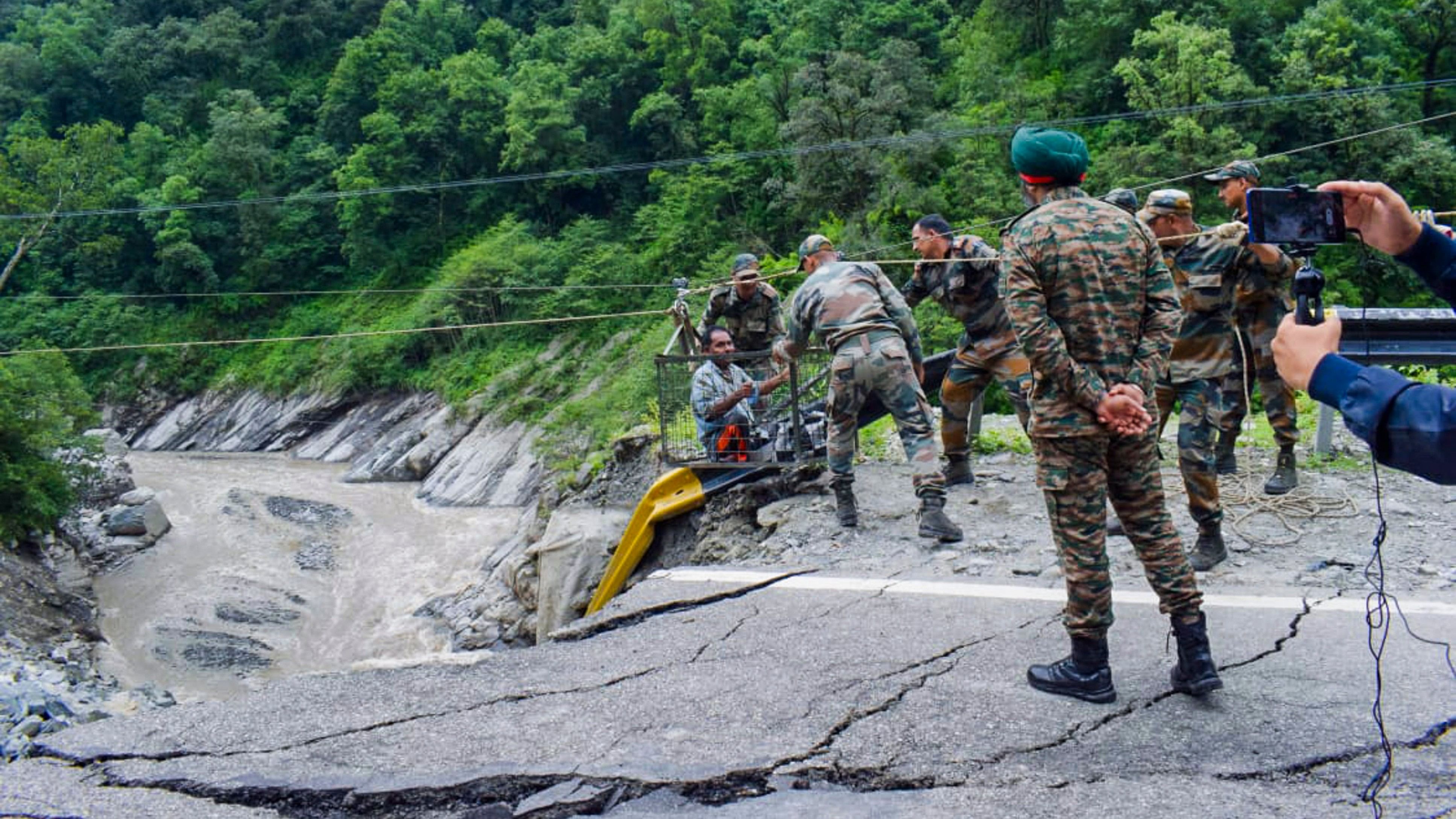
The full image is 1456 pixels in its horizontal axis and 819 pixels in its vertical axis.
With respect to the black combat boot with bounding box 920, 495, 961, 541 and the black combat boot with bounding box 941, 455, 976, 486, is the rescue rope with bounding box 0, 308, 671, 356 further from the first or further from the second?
the black combat boot with bounding box 920, 495, 961, 541

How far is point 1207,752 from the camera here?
12.1 ft

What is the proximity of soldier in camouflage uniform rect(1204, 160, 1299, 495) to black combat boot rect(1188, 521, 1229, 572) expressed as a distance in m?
1.46

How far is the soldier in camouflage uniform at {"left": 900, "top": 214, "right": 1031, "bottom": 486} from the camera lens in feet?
23.9

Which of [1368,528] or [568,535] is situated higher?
[1368,528]

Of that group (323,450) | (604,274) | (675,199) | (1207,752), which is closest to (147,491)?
(323,450)

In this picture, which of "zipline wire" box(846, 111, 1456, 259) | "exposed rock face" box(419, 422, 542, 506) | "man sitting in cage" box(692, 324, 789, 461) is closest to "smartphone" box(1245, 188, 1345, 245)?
"zipline wire" box(846, 111, 1456, 259)

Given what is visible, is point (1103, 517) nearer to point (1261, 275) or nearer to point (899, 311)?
point (899, 311)

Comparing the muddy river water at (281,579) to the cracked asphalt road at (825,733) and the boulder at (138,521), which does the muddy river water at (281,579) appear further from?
the cracked asphalt road at (825,733)

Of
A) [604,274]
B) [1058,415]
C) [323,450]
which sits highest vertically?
[1058,415]

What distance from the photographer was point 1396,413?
89.9 inches

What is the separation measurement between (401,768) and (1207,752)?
9.47ft

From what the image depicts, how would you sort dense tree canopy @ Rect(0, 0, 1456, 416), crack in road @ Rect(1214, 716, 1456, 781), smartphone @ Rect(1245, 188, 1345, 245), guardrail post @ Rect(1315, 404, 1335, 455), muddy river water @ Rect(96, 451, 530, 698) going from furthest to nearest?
1. dense tree canopy @ Rect(0, 0, 1456, 416)
2. muddy river water @ Rect(96, 451, 530, 698)
3. guardrail post @ Rect(1315, 404, 1335, 455)
4. crack in road @ Rect(1214, 716, 1456, 781)
5. smartphone @ Rect(1245, 188, 1345, 245)

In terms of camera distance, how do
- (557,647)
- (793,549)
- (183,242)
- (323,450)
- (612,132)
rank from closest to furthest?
(557,647)
(793,549)
(323,450)
(612,132)
(183,242)

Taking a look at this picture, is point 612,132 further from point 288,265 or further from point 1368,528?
point 1368,528
